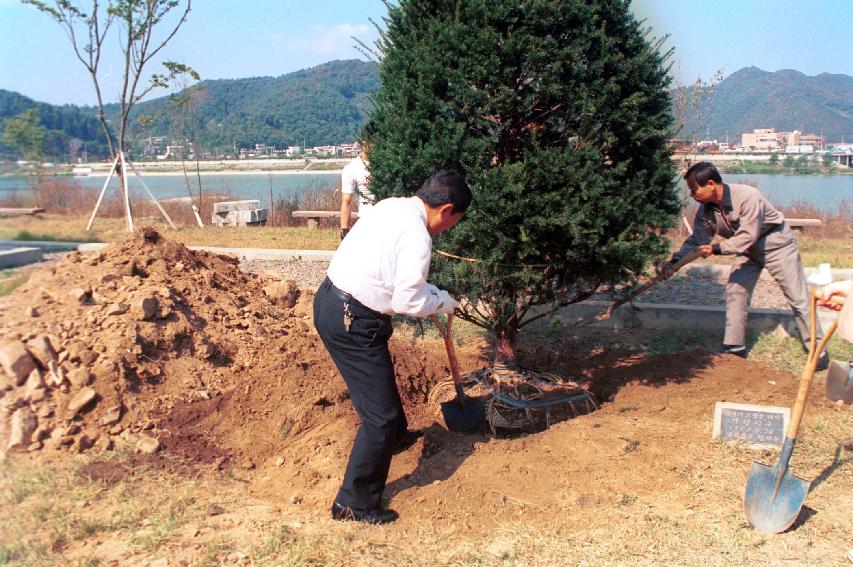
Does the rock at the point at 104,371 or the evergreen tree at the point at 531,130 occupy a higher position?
the evergreen tree at the point at 531,130

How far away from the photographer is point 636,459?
161 inches

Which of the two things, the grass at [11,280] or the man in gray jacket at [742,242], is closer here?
the man in gray jacket at [742,242]

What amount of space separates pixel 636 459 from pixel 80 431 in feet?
10.9

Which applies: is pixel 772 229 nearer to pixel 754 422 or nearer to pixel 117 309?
pixel 754 422

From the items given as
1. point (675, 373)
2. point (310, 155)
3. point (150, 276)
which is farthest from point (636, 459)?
point (310, 155)

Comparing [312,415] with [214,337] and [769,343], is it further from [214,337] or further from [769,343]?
[769,343]

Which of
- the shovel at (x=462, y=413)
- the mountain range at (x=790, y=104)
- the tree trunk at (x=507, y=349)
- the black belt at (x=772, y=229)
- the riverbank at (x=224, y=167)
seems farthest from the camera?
the mountain range at (x=790, y=104)

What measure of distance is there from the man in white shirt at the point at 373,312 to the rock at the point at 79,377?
1.88 meters

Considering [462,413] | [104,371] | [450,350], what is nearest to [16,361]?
[104,371]

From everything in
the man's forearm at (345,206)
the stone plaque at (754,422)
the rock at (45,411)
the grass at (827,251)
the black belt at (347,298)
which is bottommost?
the stone plaque at (754,422)

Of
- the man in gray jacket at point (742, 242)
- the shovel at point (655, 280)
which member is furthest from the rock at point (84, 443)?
the man in gray jacket at point (742, 242)

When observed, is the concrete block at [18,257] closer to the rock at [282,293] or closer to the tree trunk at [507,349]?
the rock at [282,293]

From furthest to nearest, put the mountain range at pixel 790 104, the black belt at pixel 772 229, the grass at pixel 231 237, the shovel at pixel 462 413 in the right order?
the mountain range at pixel 790 104 → the grass at pixel 231 237 → the black belt at pixel 772 229 → the shovel at pixel 462 413

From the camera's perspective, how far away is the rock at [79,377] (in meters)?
4.39
